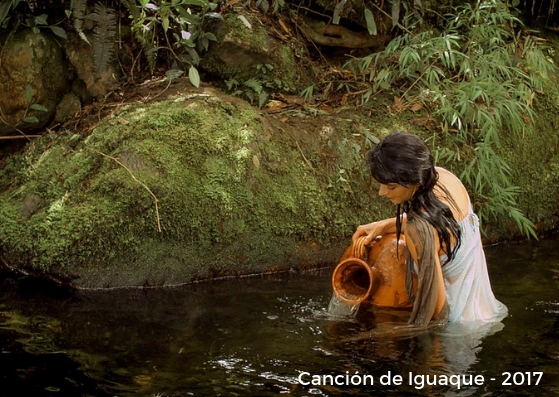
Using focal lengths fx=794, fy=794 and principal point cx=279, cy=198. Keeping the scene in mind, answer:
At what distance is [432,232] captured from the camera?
4.14 meters

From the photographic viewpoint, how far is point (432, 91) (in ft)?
21.7

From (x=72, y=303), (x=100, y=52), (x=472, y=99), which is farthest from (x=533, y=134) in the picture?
(x=72, y=303)

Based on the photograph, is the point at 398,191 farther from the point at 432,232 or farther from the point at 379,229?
the point at 379,229

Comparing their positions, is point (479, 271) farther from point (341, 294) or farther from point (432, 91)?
point (432, 91)

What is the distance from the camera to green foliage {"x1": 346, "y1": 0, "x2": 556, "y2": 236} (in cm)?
628

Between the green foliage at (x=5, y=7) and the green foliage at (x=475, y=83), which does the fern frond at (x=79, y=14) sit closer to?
the green foliage at (x=5, y=7)

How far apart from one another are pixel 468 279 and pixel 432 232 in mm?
493

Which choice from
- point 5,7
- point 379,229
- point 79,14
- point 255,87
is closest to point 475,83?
point 255,87

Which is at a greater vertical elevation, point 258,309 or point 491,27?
point 491,27

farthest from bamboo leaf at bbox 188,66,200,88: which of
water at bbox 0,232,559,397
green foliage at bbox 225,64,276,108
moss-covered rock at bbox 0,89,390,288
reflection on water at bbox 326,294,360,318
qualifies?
reflection on water at bbox 326,294,360,318

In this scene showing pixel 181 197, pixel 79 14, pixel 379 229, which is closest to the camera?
pixel 379 229

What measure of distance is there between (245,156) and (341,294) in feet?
5.09

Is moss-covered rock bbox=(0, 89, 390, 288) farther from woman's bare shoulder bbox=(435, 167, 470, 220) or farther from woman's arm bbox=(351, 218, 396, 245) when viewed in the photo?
woman's bare shoulder bbox=(435, 167, 470, 220)

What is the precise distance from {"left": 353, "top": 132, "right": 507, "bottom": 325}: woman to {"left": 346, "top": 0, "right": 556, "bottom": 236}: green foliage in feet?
5.84
